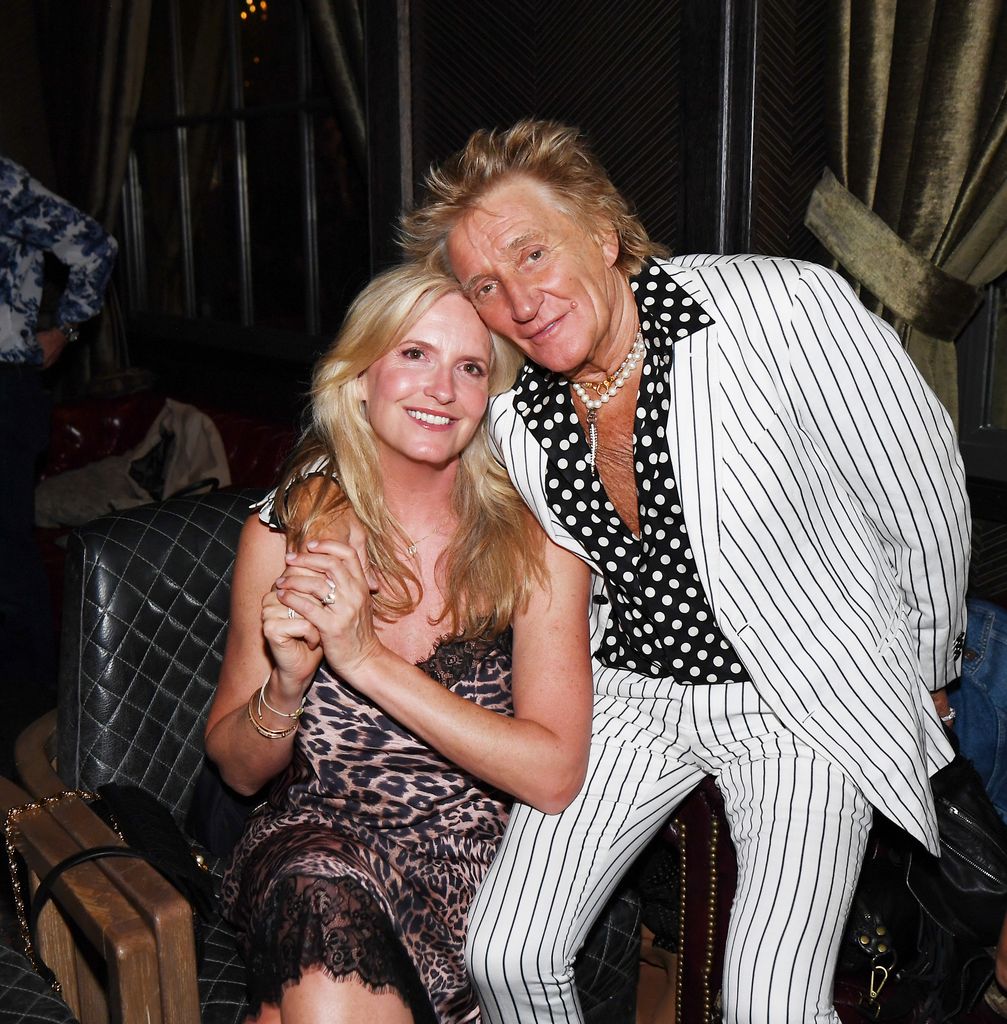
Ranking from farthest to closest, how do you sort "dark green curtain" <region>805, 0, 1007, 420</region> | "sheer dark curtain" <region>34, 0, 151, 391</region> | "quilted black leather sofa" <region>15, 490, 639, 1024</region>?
"sheer dark curtain" <region>34, 0, 151, 391</region> → "dark green curtain" <region>805, 0, 1007, 420</region> → "quilted black leather sofa" <region>15, 490, 639, 1024</region>

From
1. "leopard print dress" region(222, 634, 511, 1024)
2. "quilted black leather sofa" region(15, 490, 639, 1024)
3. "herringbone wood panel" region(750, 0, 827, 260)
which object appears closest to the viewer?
"leopard print dress" region(222, 634, 511, 1024)

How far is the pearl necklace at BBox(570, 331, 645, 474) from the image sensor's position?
195 centimetres

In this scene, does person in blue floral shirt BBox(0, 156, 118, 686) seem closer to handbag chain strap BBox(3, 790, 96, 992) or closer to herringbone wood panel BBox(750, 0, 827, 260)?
handbag chain strap BBox(3, 790, 96, 992)

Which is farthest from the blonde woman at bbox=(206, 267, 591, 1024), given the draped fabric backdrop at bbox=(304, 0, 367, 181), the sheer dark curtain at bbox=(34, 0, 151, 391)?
the sheer dark curtain at bbox=(34, 0, 151, 391)

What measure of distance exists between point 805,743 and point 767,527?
13.6 inches

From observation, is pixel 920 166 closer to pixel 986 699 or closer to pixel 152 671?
pixel 986 699

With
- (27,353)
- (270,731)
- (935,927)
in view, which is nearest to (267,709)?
(270,731)

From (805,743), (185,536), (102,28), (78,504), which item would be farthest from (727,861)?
(102,28)

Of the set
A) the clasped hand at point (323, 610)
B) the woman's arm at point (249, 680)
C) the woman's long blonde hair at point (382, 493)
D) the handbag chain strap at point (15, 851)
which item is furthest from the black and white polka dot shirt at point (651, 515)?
the handbag chain strap at point (15, 851)

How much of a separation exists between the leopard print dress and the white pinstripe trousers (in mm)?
71

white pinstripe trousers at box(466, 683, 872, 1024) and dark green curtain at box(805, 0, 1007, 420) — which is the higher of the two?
dark green curtain at box(805, 0, 1007, 420)

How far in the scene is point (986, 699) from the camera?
7.18 feet

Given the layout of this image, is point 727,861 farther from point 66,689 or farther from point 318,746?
point 66,689

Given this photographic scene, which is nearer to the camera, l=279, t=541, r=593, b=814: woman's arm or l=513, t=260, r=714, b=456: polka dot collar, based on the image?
l=279, t=541, r=593, b=814: woman's arm
